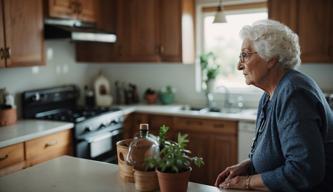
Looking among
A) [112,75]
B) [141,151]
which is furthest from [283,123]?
[112,75]

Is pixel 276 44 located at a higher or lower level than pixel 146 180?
higher

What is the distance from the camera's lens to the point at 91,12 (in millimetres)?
3848

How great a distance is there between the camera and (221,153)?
11.3 feet

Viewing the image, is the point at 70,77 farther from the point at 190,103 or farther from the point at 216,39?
the point at 216,39

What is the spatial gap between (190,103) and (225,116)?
0.86 meters

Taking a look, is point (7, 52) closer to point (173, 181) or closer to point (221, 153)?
point (221, 153)

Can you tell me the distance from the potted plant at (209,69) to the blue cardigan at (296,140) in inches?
92.1

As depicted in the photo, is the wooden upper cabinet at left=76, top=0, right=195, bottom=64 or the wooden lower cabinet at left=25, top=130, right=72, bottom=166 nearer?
the wooden lower cabinet at left=25, top=130, right=72, bottom=166

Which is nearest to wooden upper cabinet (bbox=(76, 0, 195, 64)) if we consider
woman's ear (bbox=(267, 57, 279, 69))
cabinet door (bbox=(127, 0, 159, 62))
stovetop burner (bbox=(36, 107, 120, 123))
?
cabinet door (bbox=(127, 0, 159, 62))

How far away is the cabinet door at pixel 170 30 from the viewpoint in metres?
3.78

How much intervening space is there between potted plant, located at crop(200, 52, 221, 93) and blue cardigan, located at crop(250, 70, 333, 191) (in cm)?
234

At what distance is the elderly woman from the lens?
1334 mm

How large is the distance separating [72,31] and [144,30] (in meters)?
0.89

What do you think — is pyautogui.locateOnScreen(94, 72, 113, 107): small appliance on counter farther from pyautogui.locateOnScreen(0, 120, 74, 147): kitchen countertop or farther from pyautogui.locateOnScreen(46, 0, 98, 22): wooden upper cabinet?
pyautogui.locateOnScreen(0, 120, 74, 147): kitchen countertop
